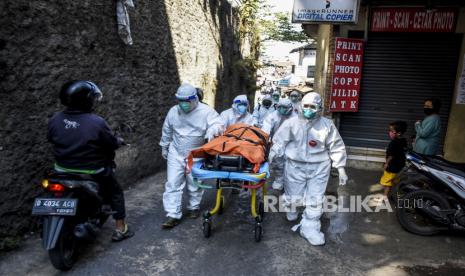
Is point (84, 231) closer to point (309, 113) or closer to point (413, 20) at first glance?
point (309, 113)

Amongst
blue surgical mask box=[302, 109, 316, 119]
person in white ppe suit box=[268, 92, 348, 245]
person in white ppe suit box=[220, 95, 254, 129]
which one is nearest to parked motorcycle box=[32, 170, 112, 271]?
person in white ppe suit box=[268, 92, 348, 245]

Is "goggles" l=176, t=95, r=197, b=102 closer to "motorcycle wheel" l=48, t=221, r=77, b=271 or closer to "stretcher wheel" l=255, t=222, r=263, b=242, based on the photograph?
"stretcher wheel" l=255, t=222, r=263, b=242

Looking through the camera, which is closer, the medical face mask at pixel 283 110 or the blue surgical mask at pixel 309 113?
the blue surgical mask at pixel 309 113

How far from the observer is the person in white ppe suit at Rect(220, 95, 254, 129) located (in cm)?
588

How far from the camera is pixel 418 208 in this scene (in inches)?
168

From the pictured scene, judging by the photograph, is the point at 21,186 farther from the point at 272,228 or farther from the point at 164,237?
the point at 272,228

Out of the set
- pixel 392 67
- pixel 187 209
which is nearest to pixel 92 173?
pixel 187 209

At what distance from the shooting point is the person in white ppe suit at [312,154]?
13.5ft

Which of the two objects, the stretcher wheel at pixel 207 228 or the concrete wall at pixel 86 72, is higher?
the concrete wall at pixel 86 72

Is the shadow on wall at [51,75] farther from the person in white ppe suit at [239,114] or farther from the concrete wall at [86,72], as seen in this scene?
the person in white ppe suit at [239,114]

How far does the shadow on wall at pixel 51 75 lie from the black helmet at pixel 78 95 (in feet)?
2.24

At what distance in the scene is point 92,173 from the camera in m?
3.40

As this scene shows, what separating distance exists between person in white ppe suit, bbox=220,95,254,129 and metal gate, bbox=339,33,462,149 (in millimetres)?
2807

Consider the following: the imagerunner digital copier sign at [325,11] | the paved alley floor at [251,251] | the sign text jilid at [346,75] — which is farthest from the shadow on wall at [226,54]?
the paved alley floor at [251,251]
